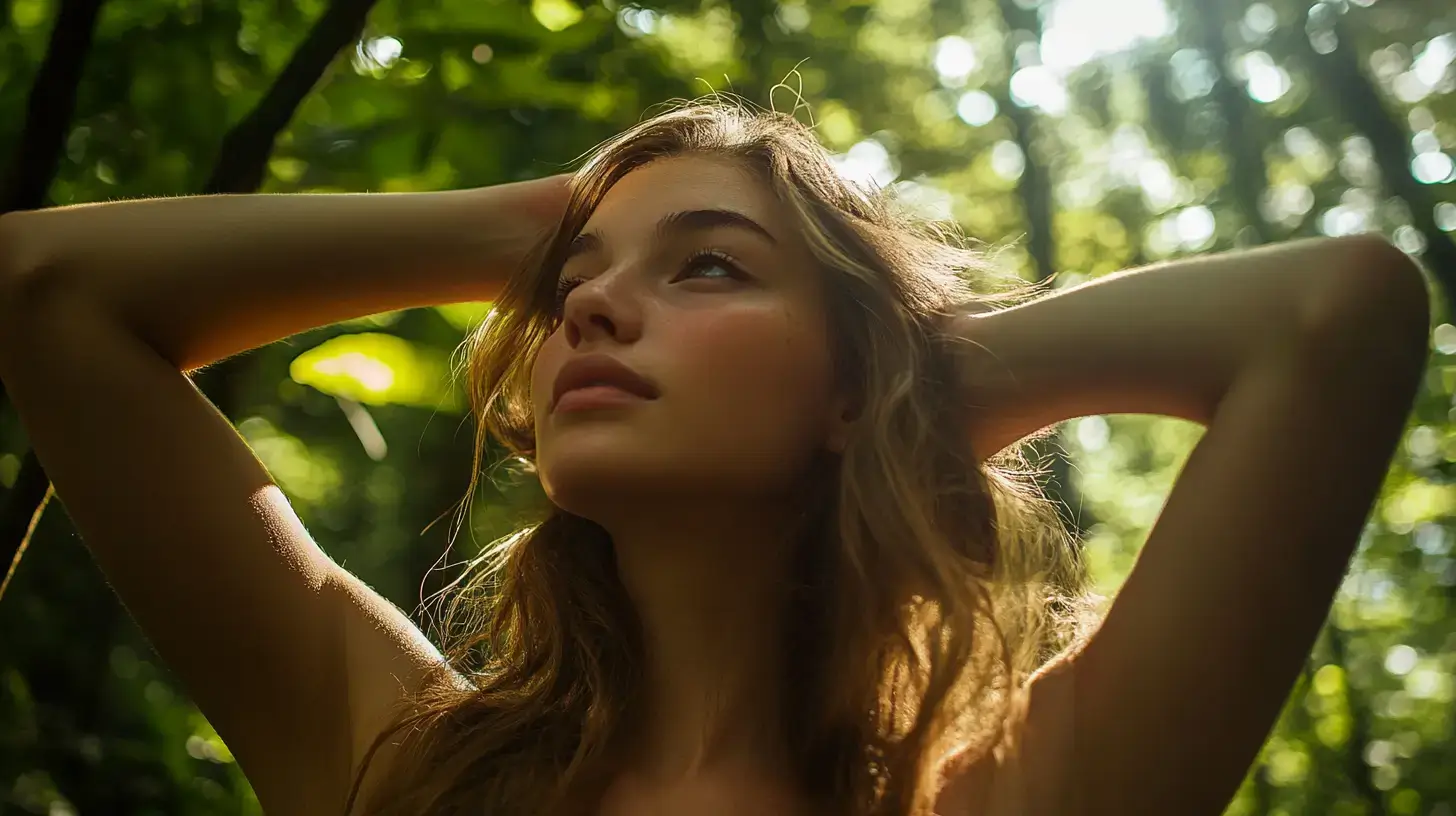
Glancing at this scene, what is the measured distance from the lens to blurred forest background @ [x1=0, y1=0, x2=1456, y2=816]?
233 cm

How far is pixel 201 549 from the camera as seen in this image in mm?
1537

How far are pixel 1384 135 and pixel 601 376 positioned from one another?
210 inches

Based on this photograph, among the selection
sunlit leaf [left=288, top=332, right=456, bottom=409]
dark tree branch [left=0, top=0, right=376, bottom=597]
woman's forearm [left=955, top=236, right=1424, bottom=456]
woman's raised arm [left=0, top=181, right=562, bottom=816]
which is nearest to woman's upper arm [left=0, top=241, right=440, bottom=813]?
woman's raised arm [left=0, top=181, right=562, bottom=816]

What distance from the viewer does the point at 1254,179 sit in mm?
7305

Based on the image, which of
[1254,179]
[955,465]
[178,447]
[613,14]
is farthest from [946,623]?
[1254,179]

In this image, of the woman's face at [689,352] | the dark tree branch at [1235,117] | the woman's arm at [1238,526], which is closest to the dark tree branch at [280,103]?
the woman's face at [689,352]

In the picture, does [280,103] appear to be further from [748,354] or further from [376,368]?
[748,354]

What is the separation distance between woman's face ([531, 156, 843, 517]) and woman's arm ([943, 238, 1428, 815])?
43 centimetres

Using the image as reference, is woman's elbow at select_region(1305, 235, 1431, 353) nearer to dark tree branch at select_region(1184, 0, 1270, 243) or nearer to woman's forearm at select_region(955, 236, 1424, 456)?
woman's forearm at select_region(955, 236, 1424, 456)

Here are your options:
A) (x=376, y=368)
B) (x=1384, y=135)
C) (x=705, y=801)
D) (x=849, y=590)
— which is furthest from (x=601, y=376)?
(x=1384, y=135)

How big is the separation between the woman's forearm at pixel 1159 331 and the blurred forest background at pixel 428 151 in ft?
1.50

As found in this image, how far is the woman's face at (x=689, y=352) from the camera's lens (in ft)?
4.65

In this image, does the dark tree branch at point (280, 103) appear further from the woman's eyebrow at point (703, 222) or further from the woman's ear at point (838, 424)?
the woman's ear at point (838, 424)

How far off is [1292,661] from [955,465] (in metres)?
0.44
